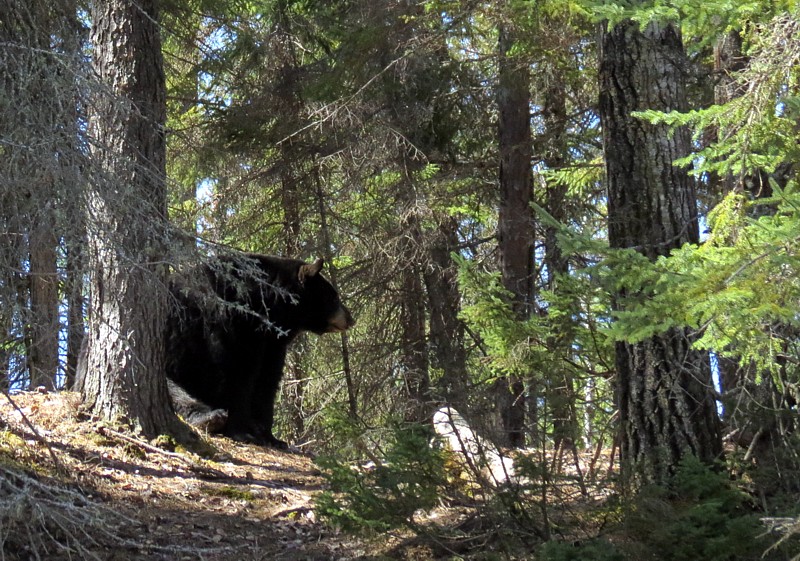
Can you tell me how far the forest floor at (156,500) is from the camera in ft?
19.5

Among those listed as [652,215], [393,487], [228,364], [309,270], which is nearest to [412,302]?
[309,270]

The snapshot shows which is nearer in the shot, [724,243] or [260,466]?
[724,243]

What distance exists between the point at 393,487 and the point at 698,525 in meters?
1.83

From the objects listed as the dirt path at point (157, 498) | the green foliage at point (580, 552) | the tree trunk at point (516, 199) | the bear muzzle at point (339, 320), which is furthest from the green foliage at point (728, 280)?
the bear muzzle at point (339, 320)

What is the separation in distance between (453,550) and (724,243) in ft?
8.72

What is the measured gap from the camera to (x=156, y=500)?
7141mm

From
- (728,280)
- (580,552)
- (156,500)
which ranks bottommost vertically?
(580,552)

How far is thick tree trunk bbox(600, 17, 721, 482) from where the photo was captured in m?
6.46

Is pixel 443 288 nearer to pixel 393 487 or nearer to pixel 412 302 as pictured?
pixel 412 302

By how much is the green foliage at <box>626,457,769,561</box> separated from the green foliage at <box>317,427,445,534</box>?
4.04 ft

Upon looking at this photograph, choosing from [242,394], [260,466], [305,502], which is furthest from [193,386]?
[305,502]

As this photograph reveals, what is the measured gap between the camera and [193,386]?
34.3ft

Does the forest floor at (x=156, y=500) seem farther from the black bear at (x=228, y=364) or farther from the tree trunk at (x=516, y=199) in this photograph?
the tree trunk at (x=516, y=199)

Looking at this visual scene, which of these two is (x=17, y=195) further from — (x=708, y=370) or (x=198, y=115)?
(x=198, y=115)
